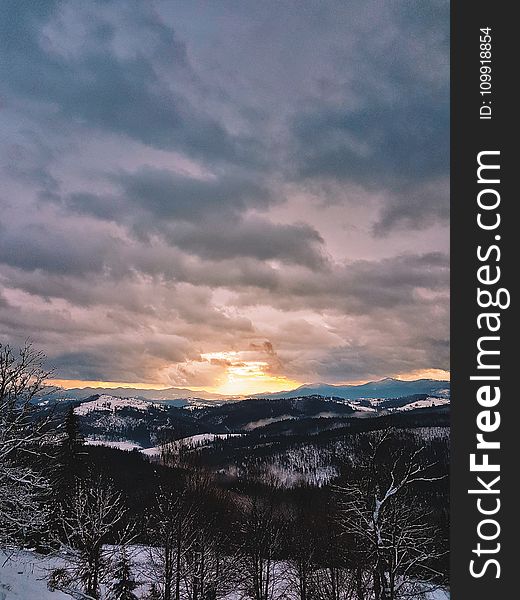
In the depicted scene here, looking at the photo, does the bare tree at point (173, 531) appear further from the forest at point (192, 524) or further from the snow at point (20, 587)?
the snow at point (20, 587)

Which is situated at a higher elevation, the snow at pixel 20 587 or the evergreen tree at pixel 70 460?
the evergreen tree at pixel 70 460

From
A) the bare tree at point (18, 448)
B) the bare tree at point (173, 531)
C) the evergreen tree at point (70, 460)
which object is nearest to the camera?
the bare tree at point (18, 448)

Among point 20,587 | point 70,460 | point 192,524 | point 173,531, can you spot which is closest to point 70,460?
point 70,460

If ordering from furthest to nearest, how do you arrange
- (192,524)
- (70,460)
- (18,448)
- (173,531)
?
(70,460) → (192,524) → (173,531) → (18,448)

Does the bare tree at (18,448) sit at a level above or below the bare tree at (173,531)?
above

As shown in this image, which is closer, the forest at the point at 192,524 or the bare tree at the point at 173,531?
the forest at the point at 192,524

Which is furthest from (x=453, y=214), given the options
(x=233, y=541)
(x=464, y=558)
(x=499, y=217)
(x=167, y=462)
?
(x=233, y=541)

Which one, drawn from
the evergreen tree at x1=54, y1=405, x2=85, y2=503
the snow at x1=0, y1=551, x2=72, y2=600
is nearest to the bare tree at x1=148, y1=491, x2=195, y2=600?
the snow at x1=0, y1=551, x2=72, y2=600

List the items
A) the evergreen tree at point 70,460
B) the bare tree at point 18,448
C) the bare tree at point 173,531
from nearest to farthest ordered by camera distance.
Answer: the bare tree at point 18,448 → the bare tree at point 173,531 → the evergreen tree at point 70,460

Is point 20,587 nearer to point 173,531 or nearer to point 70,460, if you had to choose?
point 173,531

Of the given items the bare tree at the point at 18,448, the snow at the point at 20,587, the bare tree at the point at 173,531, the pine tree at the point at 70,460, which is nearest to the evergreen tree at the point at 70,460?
the pine tree at the point at 70,460

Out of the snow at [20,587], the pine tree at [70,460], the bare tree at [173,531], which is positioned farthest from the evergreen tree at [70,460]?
the snow at [20,587]

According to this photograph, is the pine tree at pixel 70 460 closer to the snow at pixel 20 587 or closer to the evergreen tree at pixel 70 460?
the evergreen tree at pixel 70 460

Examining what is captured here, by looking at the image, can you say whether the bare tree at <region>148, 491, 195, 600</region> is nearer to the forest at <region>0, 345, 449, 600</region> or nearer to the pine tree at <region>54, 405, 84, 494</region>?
the forest at <region>0, 345, 449, 600</region>
